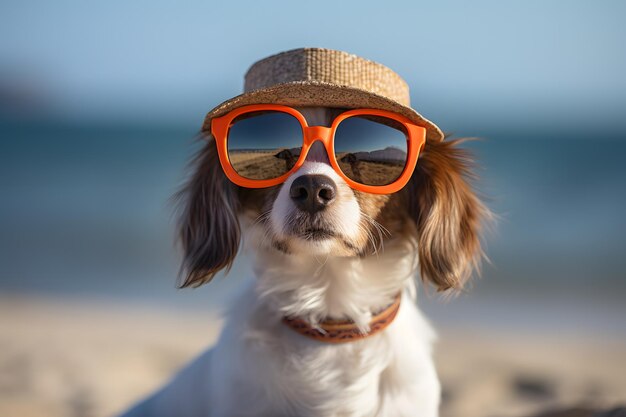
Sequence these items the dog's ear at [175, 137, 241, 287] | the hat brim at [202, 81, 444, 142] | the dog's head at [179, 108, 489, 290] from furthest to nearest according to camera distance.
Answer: the dog's ear at [175, 137, 241, 287] → the dog's head at [179, 108, 489, 290] → the hat brim at [202, 81, 444, 142]

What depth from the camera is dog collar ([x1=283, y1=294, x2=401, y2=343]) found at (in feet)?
6.95

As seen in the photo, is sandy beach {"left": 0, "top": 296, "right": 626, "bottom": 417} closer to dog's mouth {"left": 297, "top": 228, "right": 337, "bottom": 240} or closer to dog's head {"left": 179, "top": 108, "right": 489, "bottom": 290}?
dog's head {"left": 179, "top": 108, "right": 489, "bottom": 290}

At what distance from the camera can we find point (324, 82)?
74.3 inches

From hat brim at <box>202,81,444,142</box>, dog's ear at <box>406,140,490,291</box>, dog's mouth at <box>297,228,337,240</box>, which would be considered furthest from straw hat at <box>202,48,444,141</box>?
dog's mouth at <box>297,228,337,240</box>

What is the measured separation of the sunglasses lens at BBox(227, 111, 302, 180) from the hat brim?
0.06m

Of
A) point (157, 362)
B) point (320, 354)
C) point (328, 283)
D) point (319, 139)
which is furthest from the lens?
point (157, 362)

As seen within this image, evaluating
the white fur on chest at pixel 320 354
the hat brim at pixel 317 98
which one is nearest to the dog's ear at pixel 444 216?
the white fur on chest at pixel 320 354

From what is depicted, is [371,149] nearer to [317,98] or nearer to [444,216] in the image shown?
[317,98]

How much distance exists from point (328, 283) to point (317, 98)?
2.12ft

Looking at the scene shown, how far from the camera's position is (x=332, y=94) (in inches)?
76.2

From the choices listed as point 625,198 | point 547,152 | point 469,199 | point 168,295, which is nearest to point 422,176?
point 469,199

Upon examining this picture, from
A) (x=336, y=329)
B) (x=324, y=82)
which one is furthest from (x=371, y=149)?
(x=336, y=329)

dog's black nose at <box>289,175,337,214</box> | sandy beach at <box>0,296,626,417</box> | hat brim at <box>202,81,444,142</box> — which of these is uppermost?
hat brim at <box>202,81,444,142</box>

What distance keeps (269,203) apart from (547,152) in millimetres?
13978
